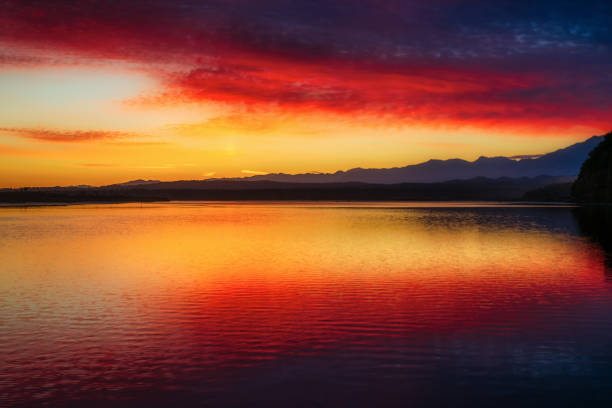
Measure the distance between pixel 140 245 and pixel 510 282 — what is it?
83.9 feet

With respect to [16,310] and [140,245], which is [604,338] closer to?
[16,310]

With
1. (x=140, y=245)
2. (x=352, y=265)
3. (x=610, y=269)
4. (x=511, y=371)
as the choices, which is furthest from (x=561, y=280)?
(x=140, y=245)

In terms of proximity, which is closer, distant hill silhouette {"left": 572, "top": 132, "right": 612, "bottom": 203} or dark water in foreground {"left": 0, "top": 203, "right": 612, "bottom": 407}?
dark water in foreground {"left": 0, "top": 203, "right": 612, "bottom": 407}

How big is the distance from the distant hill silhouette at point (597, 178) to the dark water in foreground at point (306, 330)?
4909 inches

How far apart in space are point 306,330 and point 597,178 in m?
150

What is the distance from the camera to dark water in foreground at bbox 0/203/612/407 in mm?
11484

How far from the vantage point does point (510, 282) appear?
2445cm

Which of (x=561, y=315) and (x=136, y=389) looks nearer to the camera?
(x=136, y=389)

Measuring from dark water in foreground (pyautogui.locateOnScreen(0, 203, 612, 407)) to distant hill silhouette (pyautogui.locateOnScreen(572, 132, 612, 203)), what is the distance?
125m

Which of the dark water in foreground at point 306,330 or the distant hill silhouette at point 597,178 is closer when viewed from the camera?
the dark water in foreground at point 306,330

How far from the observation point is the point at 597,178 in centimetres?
14762

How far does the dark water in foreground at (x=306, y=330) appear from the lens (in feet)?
37.7

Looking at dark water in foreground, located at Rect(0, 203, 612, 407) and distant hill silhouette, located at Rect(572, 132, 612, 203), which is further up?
distant hill silhouette, located at Rect(572, 132, 612, 203)

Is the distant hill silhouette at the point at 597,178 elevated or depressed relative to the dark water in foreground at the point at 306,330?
elevated
